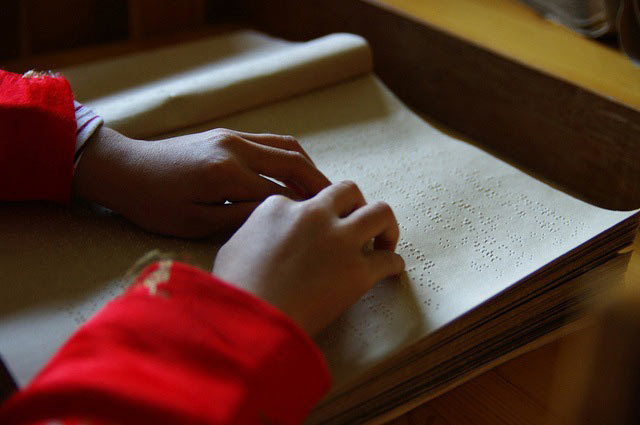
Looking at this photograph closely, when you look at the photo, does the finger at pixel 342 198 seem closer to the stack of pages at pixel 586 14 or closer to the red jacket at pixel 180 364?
the red jacket at pixel 180 364

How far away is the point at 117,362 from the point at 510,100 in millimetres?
623

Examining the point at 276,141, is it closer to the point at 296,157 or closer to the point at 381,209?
the point at 296,157

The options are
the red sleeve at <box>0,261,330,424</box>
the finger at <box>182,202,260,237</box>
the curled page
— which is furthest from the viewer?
the curled page

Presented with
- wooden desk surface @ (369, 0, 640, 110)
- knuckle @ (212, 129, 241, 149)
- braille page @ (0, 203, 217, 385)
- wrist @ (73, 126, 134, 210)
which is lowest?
braille page @ (0, 203, 217, 385)

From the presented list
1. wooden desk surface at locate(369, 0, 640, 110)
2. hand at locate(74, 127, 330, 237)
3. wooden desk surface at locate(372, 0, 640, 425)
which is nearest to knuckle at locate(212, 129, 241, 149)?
hand at locate(74, 127, 330, 237)

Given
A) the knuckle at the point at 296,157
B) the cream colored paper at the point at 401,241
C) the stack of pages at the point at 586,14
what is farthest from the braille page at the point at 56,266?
the stack of pages at the point at 586,14

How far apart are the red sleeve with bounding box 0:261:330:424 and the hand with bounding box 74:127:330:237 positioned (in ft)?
0.46

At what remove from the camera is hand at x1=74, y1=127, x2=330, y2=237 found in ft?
1.92

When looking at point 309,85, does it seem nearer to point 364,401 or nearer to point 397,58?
point 397,58

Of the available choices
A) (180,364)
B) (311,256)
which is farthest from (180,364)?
(311,256)

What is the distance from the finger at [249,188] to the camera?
589 mm

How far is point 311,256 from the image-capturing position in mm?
490

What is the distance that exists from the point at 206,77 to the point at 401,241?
35 centimetres

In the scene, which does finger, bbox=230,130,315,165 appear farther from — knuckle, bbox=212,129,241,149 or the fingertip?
the fingertip
